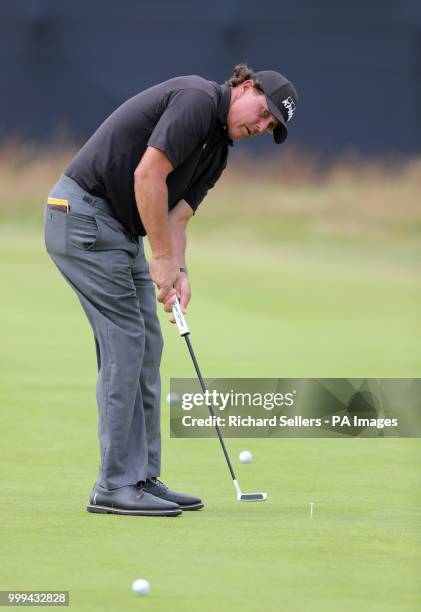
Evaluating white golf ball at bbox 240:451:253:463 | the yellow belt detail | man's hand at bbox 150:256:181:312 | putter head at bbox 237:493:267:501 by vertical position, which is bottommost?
putter head at bbox 237:493:267:501

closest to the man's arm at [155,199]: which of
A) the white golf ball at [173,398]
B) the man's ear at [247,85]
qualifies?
the man's ear at [247,85]

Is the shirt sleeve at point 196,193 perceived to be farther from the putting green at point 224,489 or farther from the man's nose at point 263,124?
the putting green at point 224,489

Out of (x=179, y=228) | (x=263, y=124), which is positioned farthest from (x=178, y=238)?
(x=263, y=124)

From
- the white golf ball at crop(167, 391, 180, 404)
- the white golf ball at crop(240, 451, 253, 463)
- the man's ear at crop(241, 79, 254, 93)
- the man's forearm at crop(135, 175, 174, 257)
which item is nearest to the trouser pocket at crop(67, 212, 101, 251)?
the man's forearm at crop(135, 175, 174, 257)

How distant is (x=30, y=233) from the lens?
16.0 meters

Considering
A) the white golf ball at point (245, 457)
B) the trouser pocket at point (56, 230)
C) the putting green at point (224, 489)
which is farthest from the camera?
the white golf ball at point (245, 457)

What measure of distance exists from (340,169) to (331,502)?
1088cm

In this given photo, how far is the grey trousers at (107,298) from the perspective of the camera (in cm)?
457

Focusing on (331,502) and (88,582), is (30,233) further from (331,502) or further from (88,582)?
(88,582)

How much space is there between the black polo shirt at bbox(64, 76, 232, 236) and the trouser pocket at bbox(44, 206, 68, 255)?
13 centimetres

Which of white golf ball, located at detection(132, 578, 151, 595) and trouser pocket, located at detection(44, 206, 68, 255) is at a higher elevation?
trouser pocket, located at detection(44, 206, 68, 255)

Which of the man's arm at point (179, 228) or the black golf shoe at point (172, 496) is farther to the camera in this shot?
the man's arm at point (179, 228)

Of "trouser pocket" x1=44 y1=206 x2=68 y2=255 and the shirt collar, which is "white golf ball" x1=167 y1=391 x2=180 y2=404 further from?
the shirt collar

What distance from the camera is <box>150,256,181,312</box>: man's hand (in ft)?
15.0
